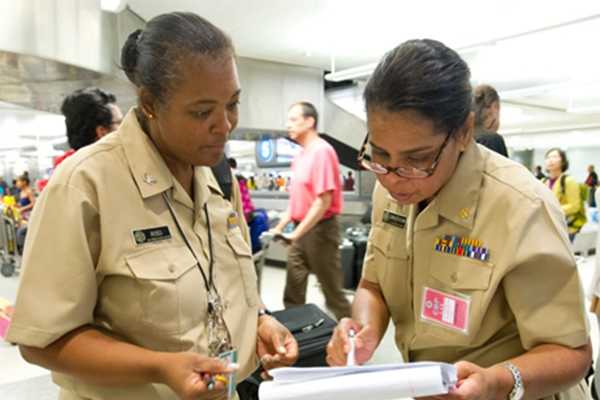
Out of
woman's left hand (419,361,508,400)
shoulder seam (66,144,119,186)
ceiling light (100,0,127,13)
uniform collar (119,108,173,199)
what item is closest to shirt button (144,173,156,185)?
uniform collar (119,108,173,199)

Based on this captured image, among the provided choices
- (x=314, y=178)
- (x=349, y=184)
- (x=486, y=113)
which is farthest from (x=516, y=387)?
(x=349, y=184)

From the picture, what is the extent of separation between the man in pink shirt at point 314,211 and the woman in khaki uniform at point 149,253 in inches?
86.2

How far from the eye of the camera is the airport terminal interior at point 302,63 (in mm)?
3504

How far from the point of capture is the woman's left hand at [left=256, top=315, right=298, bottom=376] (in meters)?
1.18

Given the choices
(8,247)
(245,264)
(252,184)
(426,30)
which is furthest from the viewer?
(252,184)

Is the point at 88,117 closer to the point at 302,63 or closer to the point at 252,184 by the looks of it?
the point at 302,63

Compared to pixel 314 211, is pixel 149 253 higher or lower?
higher

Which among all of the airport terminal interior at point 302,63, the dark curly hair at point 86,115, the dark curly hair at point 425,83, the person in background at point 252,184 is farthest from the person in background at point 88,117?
the person in background at point 252,184

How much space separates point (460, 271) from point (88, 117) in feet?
6.79

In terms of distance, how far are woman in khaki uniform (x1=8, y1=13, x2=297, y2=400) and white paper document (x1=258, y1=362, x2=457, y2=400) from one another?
147 mm

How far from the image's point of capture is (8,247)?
7426mm

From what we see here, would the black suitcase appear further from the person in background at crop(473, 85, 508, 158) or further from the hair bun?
the hair bun

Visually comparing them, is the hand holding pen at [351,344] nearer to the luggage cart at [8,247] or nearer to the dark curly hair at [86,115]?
the dark curly hair at [86,115]

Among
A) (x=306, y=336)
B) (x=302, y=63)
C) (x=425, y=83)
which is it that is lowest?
(x=306, y=336)
